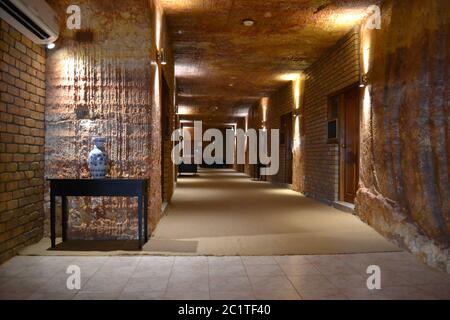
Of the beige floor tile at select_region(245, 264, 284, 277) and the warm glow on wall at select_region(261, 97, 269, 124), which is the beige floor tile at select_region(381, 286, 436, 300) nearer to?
the beige floor tile at select_region(245, 264, 284, 277)

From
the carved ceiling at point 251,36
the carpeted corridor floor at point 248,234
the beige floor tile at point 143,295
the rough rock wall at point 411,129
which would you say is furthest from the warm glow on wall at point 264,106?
the beige floor tile at point 143,295

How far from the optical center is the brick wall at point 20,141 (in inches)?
135

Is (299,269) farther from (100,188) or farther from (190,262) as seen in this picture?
Answer: (100,188)

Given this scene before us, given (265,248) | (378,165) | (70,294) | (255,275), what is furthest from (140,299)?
(378,165)

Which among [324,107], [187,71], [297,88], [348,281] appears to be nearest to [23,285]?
[348,281]

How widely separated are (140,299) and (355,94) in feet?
16.4

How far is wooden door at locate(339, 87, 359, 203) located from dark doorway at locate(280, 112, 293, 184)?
4.03 m

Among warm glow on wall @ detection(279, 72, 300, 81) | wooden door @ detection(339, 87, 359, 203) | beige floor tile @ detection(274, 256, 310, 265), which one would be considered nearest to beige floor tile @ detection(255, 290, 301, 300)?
beige floor tile @ detection(274, 256, 310, 265)

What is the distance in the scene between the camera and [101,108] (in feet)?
13.9

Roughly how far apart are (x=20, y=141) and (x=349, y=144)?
486cm

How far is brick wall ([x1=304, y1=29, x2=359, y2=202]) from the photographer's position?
20.2 ft

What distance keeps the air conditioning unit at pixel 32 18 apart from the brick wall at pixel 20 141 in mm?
149

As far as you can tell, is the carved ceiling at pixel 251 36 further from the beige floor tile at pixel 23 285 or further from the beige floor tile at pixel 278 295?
the beige floor tile at pixel 278 295
